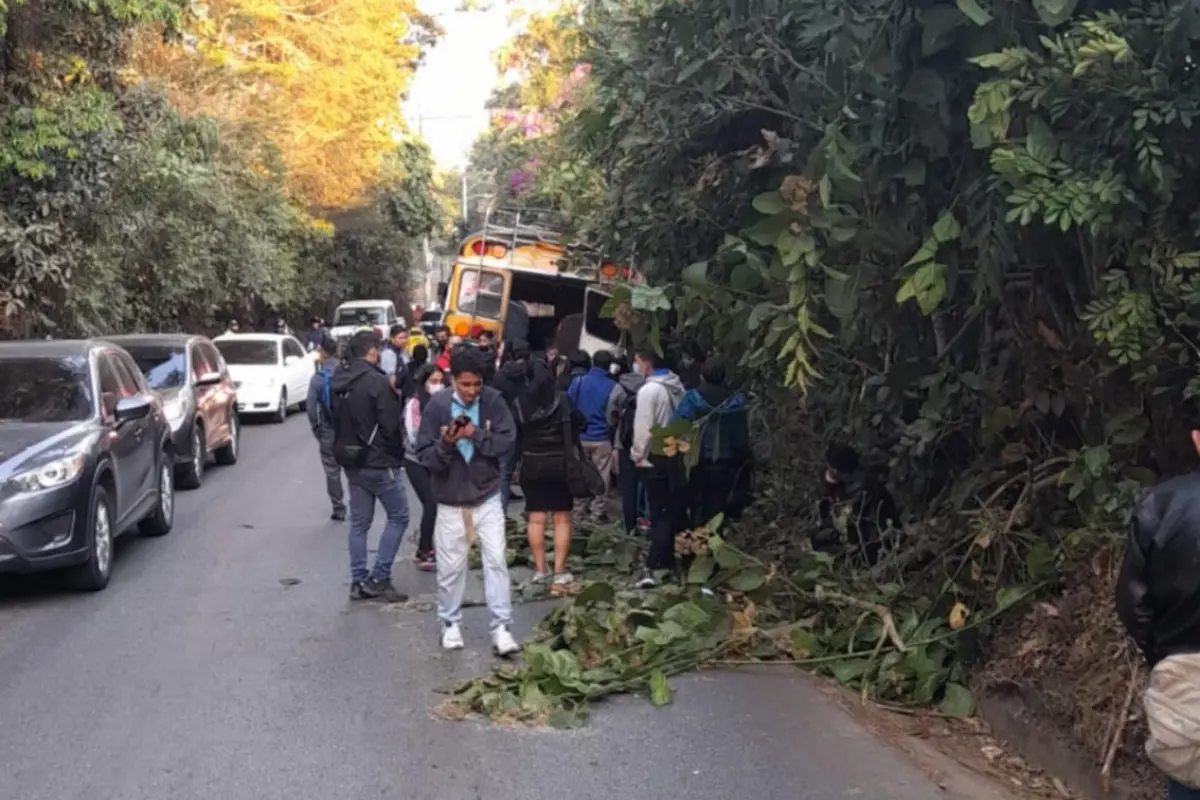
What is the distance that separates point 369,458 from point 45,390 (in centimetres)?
274

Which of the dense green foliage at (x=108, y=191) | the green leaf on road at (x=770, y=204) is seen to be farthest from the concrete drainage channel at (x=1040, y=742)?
the dense green foliage at (x=108, y=191)

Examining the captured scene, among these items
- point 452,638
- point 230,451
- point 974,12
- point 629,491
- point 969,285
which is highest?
point 974,12

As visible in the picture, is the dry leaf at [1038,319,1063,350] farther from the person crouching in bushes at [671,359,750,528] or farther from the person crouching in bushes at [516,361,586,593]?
the person crouching in bushes at [516,361,586,593]

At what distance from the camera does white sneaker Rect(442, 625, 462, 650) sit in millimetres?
8016

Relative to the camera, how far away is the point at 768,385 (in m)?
9.66

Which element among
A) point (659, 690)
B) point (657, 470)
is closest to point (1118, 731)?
point (659, 690)

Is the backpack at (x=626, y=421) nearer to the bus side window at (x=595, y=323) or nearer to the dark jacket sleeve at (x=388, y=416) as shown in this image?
the dark jacket sleeve at (x=388, y=416)

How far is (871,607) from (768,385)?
2.46 m

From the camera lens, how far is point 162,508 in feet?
39.4

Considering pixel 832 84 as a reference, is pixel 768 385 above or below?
below

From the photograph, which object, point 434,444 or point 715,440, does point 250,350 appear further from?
point 434,444

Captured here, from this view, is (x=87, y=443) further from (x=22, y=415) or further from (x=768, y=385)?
(x=768, y=385)

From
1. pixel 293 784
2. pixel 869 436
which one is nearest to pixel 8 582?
pixel 293 784

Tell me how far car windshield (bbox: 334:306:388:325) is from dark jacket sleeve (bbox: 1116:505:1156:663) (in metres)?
35.3
